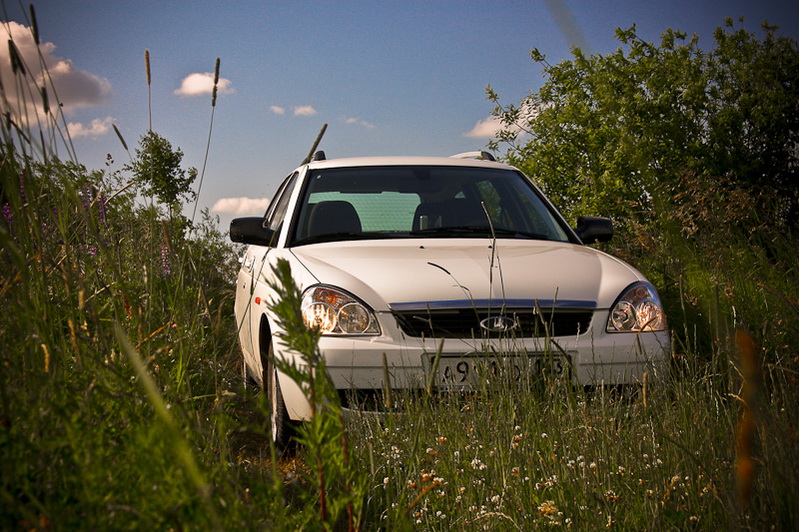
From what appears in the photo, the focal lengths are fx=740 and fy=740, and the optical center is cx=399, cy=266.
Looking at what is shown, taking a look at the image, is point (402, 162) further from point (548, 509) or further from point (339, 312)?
point (548, 509)

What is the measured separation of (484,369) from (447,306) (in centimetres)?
60

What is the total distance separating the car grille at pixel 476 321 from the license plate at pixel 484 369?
132 millimetres

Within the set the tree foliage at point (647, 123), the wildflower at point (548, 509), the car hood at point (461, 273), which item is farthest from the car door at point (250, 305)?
the tree foliage at point (647, 123)

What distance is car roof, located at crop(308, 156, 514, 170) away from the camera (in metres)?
5.52

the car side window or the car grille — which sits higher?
the car side window

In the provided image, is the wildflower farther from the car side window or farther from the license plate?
the car side window

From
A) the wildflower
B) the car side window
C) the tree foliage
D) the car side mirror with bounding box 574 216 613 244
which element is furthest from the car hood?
the tree foliage

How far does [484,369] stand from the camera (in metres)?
3.07

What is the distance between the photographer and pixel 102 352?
2.33 m

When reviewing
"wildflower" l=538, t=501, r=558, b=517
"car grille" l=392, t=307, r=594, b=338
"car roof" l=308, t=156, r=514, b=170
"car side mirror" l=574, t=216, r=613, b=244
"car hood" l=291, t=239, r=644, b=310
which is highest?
"car roof" l=308, t=156, r=514, b=170

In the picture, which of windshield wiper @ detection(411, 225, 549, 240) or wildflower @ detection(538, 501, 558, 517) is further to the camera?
windshield wiper @ detection(411, 225, 549, 240)

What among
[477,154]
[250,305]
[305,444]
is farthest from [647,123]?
[305,444]

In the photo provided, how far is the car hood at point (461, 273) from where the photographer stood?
3.65 m

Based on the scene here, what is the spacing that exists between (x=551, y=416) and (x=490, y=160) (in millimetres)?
3571
